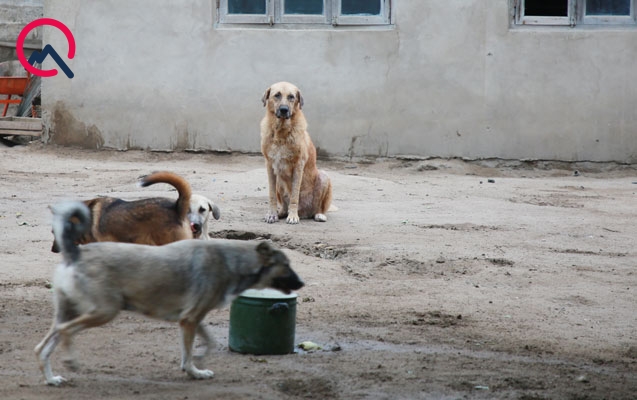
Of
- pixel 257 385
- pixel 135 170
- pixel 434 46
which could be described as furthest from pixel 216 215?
pixel 434 46

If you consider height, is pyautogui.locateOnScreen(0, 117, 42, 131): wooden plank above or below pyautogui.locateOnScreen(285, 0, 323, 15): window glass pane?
below

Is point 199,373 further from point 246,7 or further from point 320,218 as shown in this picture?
point 246,7

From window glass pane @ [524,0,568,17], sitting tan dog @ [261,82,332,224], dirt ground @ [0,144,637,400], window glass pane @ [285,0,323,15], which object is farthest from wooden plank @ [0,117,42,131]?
window glass pane @ [524,0,568,17]

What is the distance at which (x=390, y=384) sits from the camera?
482cm

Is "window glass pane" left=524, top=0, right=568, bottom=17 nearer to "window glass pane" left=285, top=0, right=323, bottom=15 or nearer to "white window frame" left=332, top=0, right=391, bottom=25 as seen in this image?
"white window frame" left=332, top=0, right=391, bottom=25

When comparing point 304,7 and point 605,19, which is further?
point 304,7

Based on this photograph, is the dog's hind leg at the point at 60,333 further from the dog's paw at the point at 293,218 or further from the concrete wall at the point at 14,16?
the concrete wall at the point at 14,16

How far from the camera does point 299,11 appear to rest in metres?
15.6

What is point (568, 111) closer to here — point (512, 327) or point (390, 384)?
point (512, 327)

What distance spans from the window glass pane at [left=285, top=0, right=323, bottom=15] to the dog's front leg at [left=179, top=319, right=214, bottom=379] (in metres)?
11.5

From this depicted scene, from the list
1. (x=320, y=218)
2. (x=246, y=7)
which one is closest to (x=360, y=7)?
(x=246, y=7)

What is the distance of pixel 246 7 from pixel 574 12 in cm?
569

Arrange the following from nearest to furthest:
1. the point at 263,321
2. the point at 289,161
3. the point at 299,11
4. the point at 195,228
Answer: the point at 263,321 < the point at 195,228 < the point at 289,161 < the point at 299,11

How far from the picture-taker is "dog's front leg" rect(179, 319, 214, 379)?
15.2 ft
